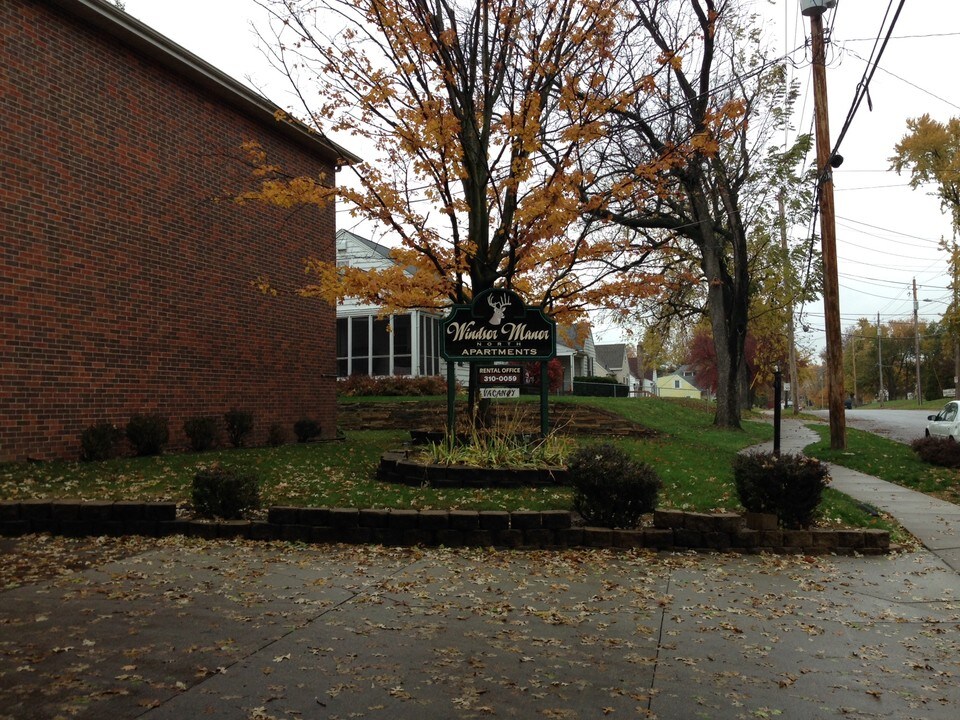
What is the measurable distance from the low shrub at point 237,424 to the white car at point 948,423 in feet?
52.6

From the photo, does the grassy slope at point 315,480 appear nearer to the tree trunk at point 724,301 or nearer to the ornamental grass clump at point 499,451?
the ornamental grass clump at point 499,451

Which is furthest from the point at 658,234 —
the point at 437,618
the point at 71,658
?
the point at 71,658

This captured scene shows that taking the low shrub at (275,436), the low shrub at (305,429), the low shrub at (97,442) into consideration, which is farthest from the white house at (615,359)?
the low shrub at (97,442)

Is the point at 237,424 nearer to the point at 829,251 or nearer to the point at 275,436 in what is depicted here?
the point at 275,436

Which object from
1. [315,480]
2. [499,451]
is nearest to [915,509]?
[499,451]

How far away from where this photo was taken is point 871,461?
576 inches

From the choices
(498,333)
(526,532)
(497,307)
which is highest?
(497,307)

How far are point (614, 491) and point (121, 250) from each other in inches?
360

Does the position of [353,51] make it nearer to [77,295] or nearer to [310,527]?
[77,295]

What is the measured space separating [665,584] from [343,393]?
62.9 feet

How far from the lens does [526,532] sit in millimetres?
7176

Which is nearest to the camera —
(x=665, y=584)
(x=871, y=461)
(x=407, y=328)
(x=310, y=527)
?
(x=665, y=584)

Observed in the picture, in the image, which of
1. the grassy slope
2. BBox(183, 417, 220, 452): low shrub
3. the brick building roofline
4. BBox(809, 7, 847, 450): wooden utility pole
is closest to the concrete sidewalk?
the grassy slope

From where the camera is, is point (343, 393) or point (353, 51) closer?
point (353, 51)
